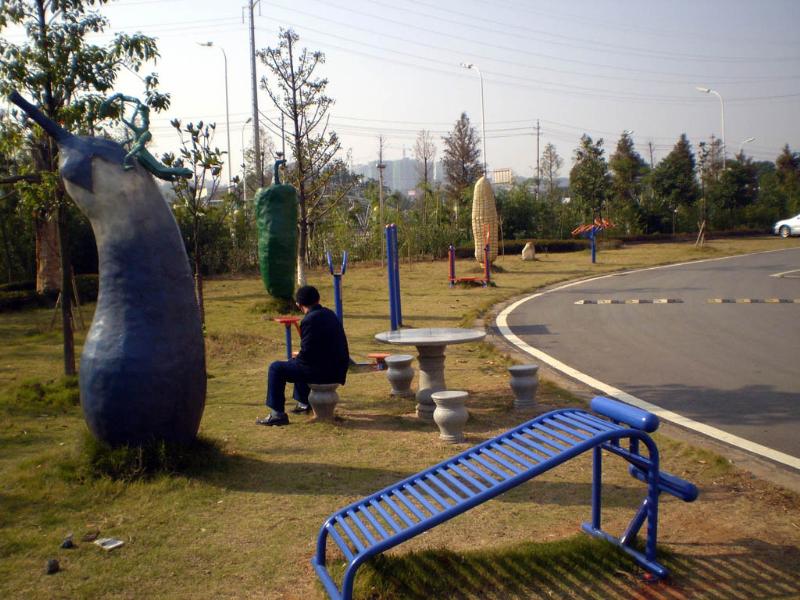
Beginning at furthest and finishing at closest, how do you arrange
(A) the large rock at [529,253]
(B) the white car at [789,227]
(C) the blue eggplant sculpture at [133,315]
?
(B) the white car at [789,227] → (A) the large rock at [529,253] → (C) the blue eggplant sculpture at [133,315]

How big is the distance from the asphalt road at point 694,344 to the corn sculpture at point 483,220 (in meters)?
4.91

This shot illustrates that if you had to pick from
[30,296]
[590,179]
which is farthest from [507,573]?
[590,179]

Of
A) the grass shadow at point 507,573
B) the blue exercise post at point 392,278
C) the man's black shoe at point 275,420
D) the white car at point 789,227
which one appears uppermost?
the white car at point 789,227

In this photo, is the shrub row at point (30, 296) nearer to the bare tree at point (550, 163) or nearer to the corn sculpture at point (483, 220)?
the corn sculpture at point (483, 220)

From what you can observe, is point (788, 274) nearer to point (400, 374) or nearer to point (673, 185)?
point (400, 374)


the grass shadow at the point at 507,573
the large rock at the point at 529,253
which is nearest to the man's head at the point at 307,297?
the grass shadow at the point at 507,573

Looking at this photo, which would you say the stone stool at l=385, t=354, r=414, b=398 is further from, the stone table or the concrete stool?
the concrete stool

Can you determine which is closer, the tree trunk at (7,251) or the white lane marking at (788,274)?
the white lane marking at (788,274)

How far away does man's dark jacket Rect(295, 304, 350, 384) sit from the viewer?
735 centimetres

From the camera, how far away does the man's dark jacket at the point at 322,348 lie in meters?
7.35

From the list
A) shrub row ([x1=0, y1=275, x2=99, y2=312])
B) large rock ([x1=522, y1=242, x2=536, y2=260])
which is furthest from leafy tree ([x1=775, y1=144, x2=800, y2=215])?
shrub row ([x1=0, y1=275, x2=99, y2=312])

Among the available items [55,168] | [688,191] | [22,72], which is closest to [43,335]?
[55,168]

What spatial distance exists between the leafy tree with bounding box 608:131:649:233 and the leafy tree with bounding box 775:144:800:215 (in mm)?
9096

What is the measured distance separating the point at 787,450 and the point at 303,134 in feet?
54.9
